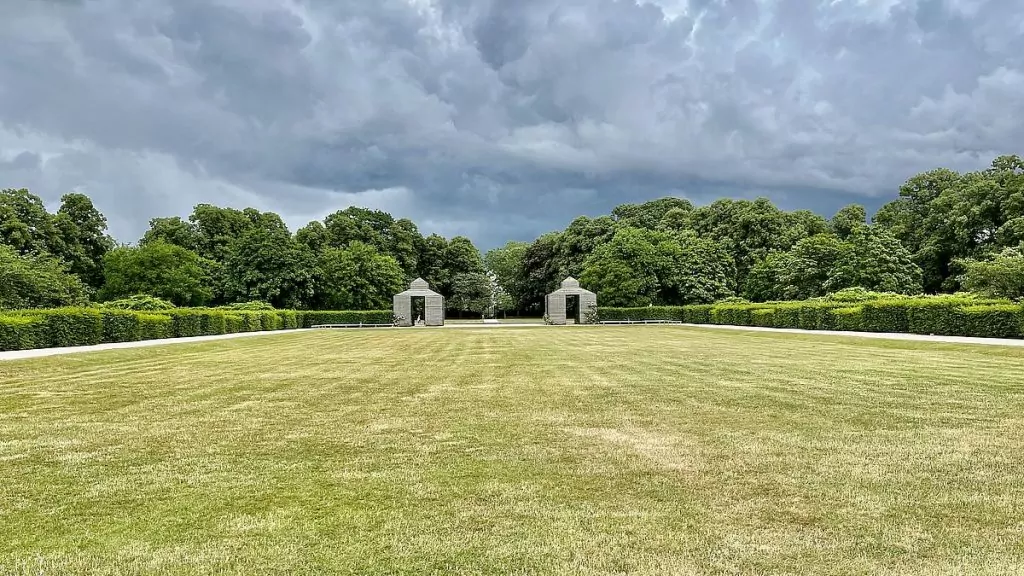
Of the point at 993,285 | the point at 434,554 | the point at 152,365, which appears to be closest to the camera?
the point at 434,554

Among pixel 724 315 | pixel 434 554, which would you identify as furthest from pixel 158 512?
pixel 724 315

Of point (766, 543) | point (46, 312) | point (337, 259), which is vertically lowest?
point (766, 543)

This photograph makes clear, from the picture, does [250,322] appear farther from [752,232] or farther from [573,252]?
[752,232]

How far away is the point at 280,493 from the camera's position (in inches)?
157

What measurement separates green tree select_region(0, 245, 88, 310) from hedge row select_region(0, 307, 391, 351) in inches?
264

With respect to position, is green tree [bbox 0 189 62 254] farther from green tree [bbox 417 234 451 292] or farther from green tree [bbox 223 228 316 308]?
green tree [bbox 417 234 451 292]

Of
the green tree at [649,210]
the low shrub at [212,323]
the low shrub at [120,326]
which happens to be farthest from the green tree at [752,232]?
the low shrub at [120,326]

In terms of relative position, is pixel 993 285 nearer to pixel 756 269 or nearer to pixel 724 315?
pixel 724 315

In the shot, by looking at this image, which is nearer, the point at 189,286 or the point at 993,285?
the point at 993,285

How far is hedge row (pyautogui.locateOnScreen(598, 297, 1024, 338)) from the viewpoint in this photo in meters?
18.3

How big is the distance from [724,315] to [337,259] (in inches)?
1110

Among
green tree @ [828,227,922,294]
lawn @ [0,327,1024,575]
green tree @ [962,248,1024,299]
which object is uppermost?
green tree @ [828,227,922,294]

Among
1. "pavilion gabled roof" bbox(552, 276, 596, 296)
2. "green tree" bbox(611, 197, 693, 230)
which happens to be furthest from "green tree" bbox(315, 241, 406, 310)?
"green tree" bbox(611, 197, 693, 230)

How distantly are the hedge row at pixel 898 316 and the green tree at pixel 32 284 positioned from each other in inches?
1326
